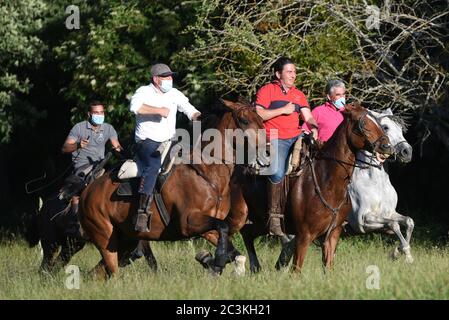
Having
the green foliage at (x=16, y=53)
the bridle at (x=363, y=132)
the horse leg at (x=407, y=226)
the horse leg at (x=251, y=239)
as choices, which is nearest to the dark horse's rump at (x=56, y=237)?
the horse leg at (x=251, y=239)

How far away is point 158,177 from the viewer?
12180 mm

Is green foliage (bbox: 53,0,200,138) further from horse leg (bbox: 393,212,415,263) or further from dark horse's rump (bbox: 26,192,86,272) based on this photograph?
horse leg (bbox: 393,212,415,263)

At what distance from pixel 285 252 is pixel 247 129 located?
2.69 m

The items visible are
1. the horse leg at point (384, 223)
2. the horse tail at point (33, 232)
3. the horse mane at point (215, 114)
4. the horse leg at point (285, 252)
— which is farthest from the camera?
the horse tail at point (33, 232)

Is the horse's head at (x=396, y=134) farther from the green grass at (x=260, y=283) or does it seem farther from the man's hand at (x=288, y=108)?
the man's hand at (x=288, y=108)

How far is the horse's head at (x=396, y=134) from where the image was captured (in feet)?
43.3

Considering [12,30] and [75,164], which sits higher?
[12,30]

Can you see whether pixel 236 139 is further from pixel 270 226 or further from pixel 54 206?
pixel 54 206

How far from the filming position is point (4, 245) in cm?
2128

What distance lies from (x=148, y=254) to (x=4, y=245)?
7631mm
